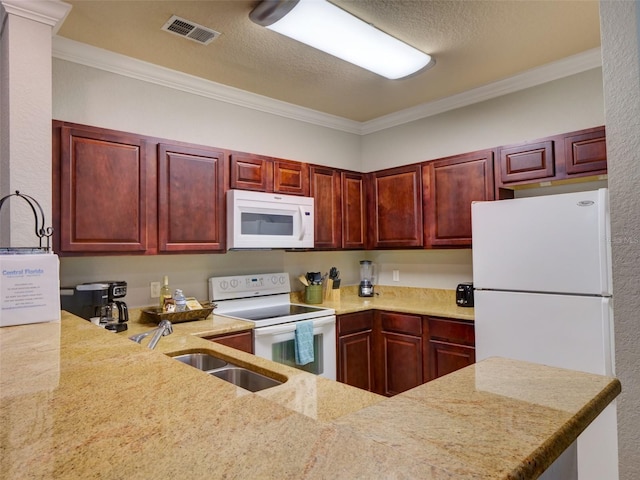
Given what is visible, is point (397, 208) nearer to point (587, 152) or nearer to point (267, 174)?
point (267, 174)

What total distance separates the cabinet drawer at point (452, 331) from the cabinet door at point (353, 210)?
1052mm

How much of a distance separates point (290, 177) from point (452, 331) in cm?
170

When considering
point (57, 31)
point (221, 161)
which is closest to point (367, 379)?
point (221, 161)

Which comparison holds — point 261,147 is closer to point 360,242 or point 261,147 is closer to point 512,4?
point 360,242

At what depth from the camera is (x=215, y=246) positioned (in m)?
2.82

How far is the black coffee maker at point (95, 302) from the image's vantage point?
7.52 feet

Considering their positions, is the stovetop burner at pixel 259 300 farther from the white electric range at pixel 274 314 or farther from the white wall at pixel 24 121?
the white wall at pixel 24 121

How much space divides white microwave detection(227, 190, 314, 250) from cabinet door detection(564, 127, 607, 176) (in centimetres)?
183

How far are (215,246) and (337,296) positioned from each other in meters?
1.32

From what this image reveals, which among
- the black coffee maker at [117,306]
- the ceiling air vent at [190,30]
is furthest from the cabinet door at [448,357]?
the ceiling air vent at [190,30]

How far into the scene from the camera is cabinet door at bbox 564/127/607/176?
2.48 meters

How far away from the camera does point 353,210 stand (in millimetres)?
3736

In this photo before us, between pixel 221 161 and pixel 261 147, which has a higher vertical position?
pixel 261 147

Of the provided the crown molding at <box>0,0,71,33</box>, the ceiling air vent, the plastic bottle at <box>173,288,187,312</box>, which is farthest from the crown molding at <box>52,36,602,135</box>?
the plastic bottle at <box>173,288,187,312</box>
